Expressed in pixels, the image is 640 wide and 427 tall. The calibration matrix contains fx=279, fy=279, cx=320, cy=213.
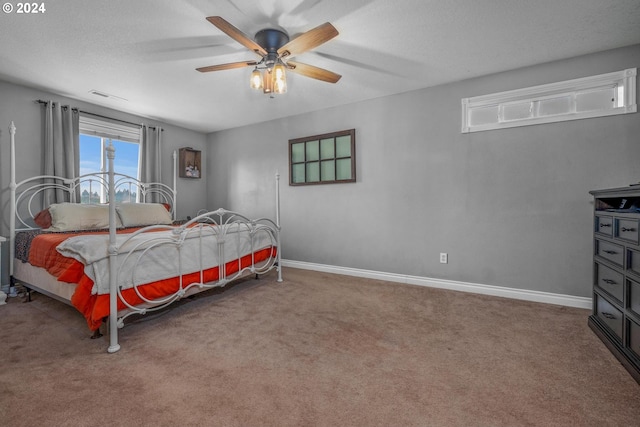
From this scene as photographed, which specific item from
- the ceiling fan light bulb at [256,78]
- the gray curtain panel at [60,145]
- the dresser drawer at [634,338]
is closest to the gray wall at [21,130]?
the gray curtain panel at [60,145]

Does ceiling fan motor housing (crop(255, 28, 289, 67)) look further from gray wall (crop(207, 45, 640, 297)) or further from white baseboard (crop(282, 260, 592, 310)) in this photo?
white baseboard (crop(282, 260, 592, 310))

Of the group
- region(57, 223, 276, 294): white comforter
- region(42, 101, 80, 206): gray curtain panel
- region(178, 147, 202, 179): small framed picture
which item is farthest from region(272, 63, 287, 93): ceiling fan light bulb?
region(178, 147, 202, 179): small framed picture

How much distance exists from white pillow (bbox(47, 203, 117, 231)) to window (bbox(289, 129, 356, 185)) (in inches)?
93.8

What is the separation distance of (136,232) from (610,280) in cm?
330

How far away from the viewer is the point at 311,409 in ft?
4.38

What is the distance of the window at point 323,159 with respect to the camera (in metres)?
3.79

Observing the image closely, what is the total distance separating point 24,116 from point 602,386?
18.0 ft

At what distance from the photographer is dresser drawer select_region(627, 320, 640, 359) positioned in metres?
1.54

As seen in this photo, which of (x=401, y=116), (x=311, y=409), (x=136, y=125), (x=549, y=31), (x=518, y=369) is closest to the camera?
(x=311, y=409)

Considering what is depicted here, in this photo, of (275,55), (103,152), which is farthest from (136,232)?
(103,152)

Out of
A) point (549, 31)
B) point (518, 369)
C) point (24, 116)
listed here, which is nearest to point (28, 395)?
point (518, 369)

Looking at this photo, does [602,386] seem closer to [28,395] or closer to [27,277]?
[28,395]

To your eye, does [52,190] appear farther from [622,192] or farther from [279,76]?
[622,192]

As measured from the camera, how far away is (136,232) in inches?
77.9
